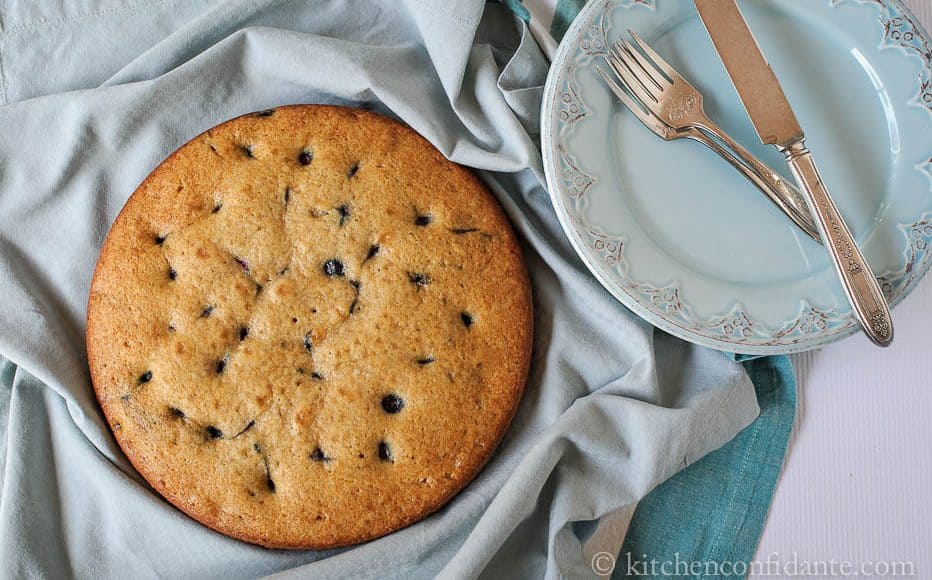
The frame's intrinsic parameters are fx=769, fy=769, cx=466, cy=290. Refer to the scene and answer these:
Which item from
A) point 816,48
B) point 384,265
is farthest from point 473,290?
point 816,48

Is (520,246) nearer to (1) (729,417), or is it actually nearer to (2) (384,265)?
(2) (384,265)

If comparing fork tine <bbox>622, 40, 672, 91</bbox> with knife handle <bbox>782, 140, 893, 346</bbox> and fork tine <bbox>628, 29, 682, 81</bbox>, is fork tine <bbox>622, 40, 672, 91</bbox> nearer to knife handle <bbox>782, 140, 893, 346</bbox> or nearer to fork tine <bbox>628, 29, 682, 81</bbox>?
fork tine <bbox>628, 29, 682, 81</bbox>

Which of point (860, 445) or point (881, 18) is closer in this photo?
point (881, 18)

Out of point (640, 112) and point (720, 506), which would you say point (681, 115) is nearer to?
point (640, 112)

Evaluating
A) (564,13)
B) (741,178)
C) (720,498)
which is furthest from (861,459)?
(564,13)

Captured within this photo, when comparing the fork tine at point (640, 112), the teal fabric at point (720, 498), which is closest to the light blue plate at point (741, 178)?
the fork tine at point (640, 112)

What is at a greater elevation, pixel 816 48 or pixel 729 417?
pixel 816 48

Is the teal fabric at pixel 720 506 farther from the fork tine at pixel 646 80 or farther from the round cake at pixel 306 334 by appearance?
the fork tine at pixel 646 80

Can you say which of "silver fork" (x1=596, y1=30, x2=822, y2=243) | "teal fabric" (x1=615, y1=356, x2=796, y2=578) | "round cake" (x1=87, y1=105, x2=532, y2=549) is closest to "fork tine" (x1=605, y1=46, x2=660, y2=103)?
"silver fork" (x1=596, y1=30, x2=822, y2=243)
